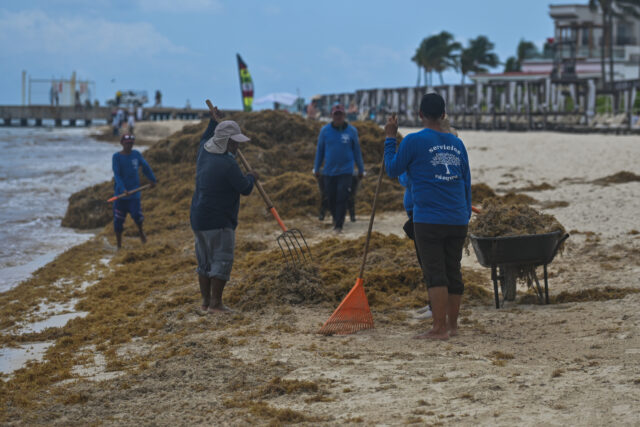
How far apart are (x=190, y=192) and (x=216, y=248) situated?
964 cm

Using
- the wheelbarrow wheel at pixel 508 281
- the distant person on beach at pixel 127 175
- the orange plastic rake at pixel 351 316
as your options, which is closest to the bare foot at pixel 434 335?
the orange plastic rake at pixel 351 316

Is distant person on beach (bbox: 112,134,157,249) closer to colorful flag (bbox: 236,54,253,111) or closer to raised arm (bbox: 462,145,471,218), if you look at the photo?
raised arm (bbox: 462,145,471,218)

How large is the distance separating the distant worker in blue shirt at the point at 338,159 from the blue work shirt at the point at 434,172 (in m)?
5.81

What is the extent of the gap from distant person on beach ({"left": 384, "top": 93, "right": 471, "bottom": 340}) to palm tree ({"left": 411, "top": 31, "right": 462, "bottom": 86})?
92.0 metres

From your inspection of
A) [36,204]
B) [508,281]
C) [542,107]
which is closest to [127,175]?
[508,281]

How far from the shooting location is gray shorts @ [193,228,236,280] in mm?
6797

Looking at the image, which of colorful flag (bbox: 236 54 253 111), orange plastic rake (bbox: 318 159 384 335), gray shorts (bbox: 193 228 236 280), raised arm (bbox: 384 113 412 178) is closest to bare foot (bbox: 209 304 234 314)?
gray shorts (bbox: 193 228 236 280)

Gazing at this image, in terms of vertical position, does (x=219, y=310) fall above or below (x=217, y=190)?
below

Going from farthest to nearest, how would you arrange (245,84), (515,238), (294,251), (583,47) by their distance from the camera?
(583,47), (245,84), (294,251), (515,238)

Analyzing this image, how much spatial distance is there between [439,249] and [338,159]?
593cm

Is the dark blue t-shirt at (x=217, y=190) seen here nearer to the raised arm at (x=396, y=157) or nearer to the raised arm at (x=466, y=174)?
the raised arm at (x=396, y=157)

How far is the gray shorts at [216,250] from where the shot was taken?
6.80m

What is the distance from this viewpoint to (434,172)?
17.9 ft

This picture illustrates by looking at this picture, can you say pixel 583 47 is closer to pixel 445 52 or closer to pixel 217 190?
pixel 445 52
